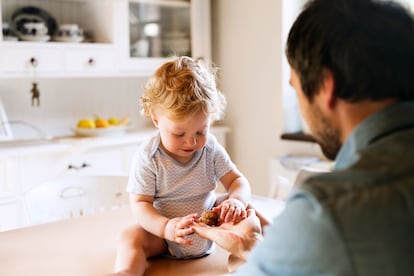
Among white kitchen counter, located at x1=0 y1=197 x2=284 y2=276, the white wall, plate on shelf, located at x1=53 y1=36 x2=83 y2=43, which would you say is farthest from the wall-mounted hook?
white kitchen counter, located at x1=0 y1=197 x2=284 y2=276

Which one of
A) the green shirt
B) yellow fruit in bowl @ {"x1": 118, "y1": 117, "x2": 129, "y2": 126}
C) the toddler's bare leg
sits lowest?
the toddler's bare leg

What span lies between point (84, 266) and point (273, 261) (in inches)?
25.9

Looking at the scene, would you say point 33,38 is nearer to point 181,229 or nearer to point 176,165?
point 176,165

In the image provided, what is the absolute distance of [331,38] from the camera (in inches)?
27.9

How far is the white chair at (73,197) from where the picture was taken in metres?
1.78

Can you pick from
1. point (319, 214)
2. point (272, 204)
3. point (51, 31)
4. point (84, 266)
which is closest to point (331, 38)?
point (319, 214)

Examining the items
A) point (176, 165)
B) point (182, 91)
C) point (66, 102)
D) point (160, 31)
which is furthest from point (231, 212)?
point (160, 31)

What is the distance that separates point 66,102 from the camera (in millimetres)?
3150

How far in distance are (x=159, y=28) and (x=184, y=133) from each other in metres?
2.17

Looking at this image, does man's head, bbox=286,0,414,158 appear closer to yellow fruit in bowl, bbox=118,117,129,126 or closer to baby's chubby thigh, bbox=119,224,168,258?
baby's chubby thigh, bbox=119,224,168,258

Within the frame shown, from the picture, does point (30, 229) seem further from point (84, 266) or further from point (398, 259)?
point (398, 259)

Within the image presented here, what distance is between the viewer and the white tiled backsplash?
2957mm

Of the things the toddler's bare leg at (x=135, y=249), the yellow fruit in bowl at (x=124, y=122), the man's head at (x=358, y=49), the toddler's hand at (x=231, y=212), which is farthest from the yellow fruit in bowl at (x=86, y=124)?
the man's head at (x=358, y=49)

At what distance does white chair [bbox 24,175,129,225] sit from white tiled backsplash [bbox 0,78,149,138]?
4.14 feet
